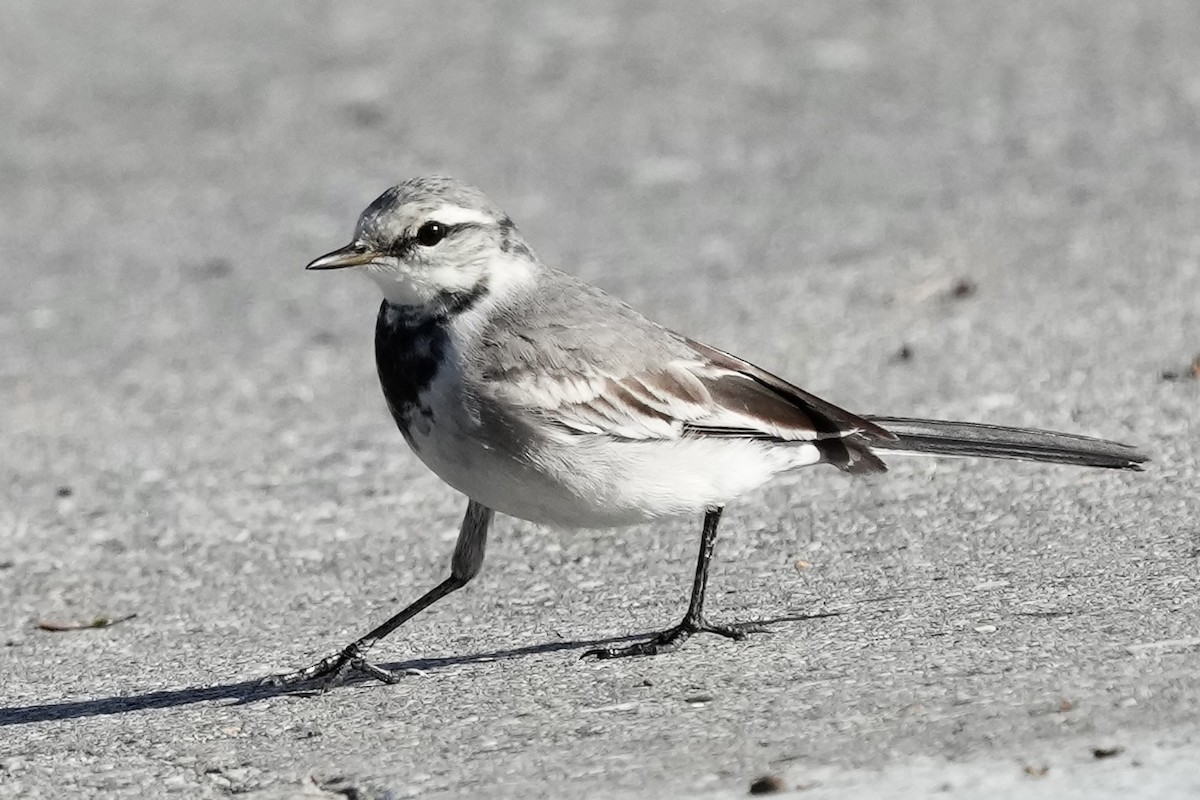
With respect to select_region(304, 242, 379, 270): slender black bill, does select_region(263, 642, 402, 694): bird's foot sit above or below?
below

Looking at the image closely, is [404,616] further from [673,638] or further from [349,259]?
[349,259]

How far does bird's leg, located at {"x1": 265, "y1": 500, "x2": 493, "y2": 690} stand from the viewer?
4.90 metres

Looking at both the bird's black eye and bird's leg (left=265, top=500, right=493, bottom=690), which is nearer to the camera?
bird's leg (left=265, top=500, right=493, bottom=690)

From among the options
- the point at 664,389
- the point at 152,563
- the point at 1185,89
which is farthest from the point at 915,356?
the point at 1185,89

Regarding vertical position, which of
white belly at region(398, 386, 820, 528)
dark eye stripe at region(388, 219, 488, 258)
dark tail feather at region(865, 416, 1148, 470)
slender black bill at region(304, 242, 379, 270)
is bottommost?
white belly at region(398, 386, 820, 528)

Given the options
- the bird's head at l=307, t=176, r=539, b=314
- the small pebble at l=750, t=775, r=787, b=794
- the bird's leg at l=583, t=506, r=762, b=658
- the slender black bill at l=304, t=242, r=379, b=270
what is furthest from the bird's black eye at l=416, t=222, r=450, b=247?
the small pebble at l=750, t=775, r=787, b=794

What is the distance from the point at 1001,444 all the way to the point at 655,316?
2961 mm

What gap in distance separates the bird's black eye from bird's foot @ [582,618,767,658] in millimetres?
1222

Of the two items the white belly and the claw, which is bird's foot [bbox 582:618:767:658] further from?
the white belly

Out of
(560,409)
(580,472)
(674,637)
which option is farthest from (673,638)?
(560,409)

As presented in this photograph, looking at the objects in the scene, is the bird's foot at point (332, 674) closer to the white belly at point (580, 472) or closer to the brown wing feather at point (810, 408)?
the white belly at point (580, 472)

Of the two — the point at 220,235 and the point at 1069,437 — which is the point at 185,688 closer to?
the point at 1069,437

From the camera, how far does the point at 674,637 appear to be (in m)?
4.90

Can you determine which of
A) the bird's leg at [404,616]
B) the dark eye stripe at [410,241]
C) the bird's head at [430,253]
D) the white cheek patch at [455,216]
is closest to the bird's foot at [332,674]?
the bird's leg at [404,616]
